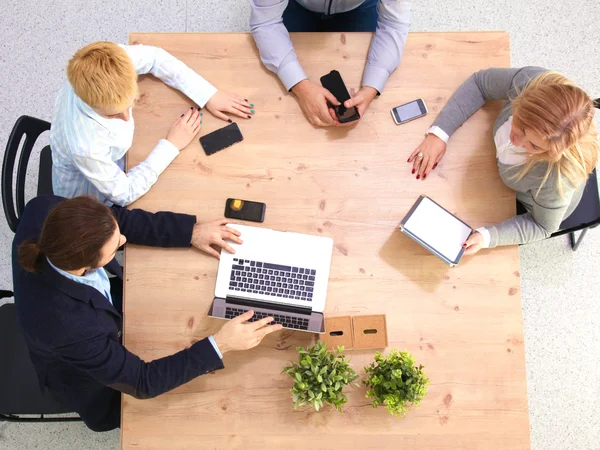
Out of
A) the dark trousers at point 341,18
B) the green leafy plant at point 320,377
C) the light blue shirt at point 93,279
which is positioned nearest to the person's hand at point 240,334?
the green leafy plant at point 320,377

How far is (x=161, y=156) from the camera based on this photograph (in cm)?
142

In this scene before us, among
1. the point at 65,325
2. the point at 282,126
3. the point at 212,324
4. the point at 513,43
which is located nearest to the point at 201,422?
the point at 212,324

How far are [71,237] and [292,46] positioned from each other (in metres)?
0.88

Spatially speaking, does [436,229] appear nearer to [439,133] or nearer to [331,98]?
[439,133]

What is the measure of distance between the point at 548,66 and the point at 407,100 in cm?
117

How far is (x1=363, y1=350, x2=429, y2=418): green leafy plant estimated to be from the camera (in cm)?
122

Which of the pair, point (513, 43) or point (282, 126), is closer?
point (282, 126)

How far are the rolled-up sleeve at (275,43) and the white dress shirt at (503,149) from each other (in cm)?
45

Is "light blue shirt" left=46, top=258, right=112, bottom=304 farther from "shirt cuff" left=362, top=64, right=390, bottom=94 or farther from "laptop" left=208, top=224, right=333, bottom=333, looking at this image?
"shirt cuff" left=362, top=64, right=390, bottom=94

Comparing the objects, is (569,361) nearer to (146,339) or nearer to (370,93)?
(370,93)

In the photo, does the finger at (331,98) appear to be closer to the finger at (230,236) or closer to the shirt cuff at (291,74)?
the shirt cuff at (291,74)

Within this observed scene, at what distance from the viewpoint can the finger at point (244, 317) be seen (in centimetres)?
130

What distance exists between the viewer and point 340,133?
1.48 m

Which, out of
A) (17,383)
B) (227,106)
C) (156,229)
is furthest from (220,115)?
(17,383)
